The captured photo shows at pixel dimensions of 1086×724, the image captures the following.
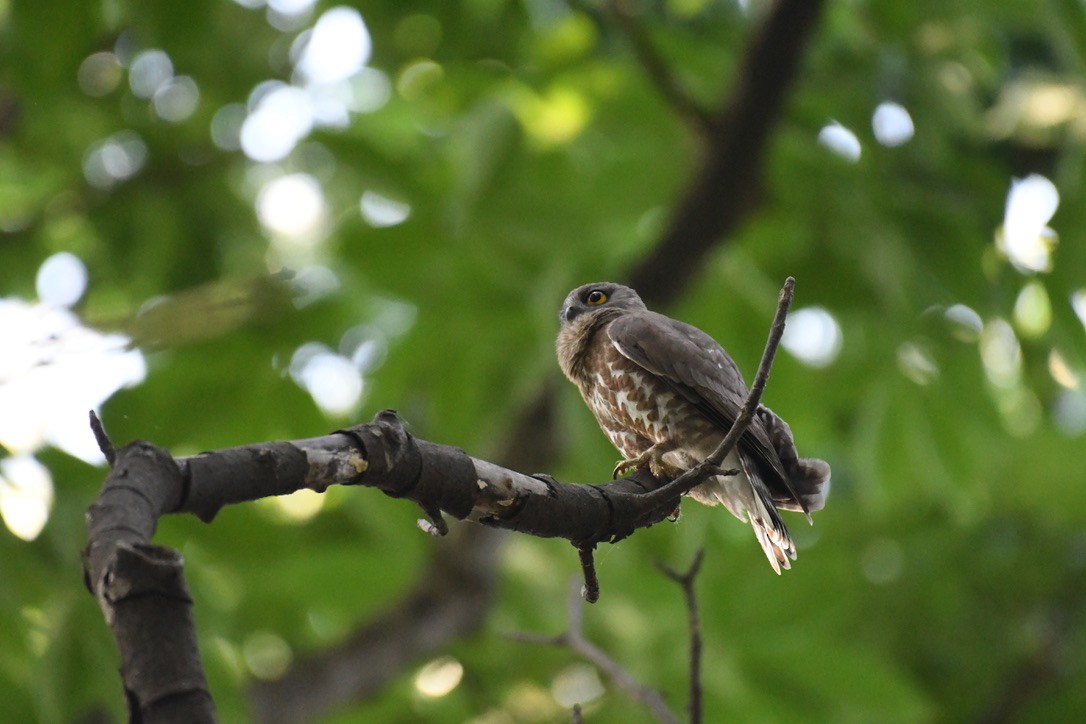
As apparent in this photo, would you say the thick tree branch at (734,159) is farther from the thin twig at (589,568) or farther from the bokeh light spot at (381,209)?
the thin twig at (589,568)

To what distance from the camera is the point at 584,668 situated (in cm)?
659

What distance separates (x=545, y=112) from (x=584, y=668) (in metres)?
3.18

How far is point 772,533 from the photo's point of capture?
300 centimetres

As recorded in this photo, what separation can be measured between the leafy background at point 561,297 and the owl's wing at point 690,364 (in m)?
1.00

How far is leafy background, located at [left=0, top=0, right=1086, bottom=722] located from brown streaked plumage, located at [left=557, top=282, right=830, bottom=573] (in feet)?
2.61

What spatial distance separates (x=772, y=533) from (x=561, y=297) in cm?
180

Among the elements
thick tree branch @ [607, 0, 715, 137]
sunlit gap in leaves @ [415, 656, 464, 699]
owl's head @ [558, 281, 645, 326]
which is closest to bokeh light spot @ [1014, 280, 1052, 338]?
thick tree branch @ [607, 0, 715, 137]

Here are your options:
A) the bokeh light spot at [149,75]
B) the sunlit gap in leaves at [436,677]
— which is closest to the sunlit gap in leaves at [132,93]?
the bokeh light spot at [149,75]

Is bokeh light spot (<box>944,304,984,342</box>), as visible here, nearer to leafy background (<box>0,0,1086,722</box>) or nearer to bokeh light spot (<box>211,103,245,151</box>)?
leafy background (<box>0,0,1086,722</box>)

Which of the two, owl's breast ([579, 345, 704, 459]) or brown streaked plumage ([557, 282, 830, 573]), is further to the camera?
owl's breast ([579, 345, 704, 459])

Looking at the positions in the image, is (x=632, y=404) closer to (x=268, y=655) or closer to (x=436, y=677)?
(x=436, y=677)

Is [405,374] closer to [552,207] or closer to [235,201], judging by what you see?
[552,207]

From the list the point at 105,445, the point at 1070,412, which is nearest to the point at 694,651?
the point at 105,445

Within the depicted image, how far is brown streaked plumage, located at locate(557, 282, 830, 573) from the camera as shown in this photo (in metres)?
2.95
